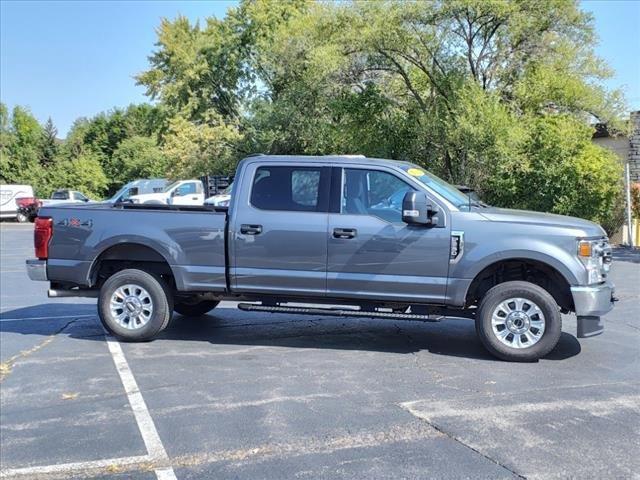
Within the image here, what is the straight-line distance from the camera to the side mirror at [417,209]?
6.19 meters

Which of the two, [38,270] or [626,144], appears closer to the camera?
[38,270]

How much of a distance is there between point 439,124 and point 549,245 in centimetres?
1345

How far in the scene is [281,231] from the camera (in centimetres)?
662

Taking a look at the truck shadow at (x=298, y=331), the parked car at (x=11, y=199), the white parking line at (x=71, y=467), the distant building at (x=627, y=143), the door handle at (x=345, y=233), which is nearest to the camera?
the white parking line at (x=71, y=467)

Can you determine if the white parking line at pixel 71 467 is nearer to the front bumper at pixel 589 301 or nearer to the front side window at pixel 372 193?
the front side window at pixel 372 193

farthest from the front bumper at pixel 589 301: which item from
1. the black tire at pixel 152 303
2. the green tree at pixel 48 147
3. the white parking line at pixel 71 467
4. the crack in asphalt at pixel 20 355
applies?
the green tree at pixel 48 147

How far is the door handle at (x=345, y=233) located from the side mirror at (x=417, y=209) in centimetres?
54

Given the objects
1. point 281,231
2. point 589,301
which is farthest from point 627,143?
point 281,231

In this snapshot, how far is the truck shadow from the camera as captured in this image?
6.95 m

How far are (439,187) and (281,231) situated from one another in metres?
1.75

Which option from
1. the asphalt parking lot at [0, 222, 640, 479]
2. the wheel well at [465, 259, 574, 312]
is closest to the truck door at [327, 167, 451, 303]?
the wheel well at [465, 259, 574, 312]

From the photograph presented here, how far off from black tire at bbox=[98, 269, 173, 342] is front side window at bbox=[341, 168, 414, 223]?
2.29m

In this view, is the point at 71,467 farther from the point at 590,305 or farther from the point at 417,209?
the point at 590,305

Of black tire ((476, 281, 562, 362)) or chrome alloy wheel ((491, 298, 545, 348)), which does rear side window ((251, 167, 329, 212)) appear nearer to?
black tire ((476, 281, 562, 362))
